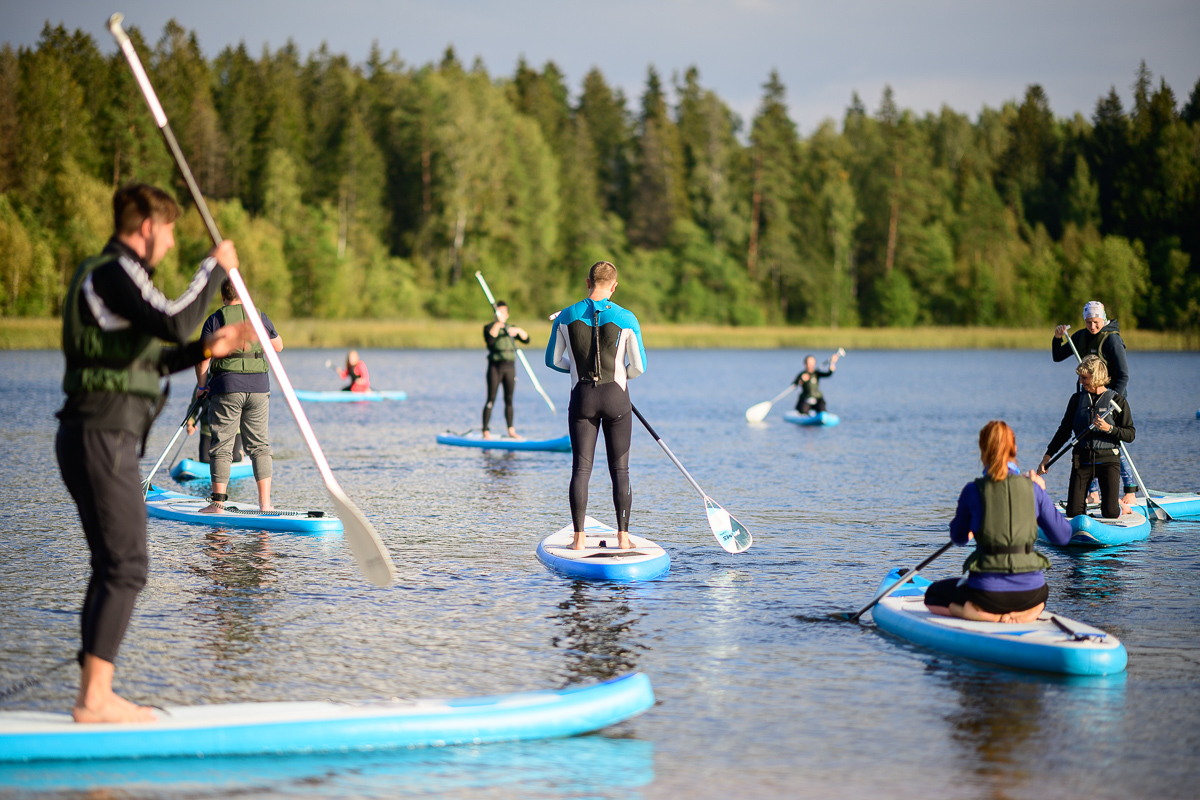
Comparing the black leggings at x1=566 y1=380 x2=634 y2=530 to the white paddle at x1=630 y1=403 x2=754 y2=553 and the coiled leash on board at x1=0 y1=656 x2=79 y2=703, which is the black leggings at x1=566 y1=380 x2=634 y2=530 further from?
the coiled leash on board at x1=0 y1=656 x2=79 y2=703

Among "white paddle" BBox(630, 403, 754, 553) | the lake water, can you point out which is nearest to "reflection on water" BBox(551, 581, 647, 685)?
the lake water

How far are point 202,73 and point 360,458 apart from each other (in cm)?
7837

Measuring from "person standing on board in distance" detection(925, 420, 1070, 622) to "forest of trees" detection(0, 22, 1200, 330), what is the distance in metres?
63.1

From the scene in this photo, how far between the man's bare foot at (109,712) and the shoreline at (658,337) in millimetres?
51736

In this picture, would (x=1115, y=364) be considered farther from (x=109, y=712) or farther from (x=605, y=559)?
(x=109, y=712)

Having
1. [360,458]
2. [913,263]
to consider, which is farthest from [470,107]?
[360,458]

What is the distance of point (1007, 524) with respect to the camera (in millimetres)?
6309

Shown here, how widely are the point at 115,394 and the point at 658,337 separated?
6789cm

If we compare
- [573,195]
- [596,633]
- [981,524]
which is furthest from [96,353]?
[573,195]

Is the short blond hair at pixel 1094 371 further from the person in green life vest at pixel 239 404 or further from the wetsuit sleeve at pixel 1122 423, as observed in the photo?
the person in green life vest at pixel 239 404

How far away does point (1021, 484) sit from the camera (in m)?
6.31

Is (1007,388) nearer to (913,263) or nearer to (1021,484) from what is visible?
(1021,484)

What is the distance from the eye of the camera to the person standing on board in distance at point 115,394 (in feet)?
15.7

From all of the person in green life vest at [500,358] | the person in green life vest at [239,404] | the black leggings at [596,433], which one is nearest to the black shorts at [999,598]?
the black leggings at [596,433]
